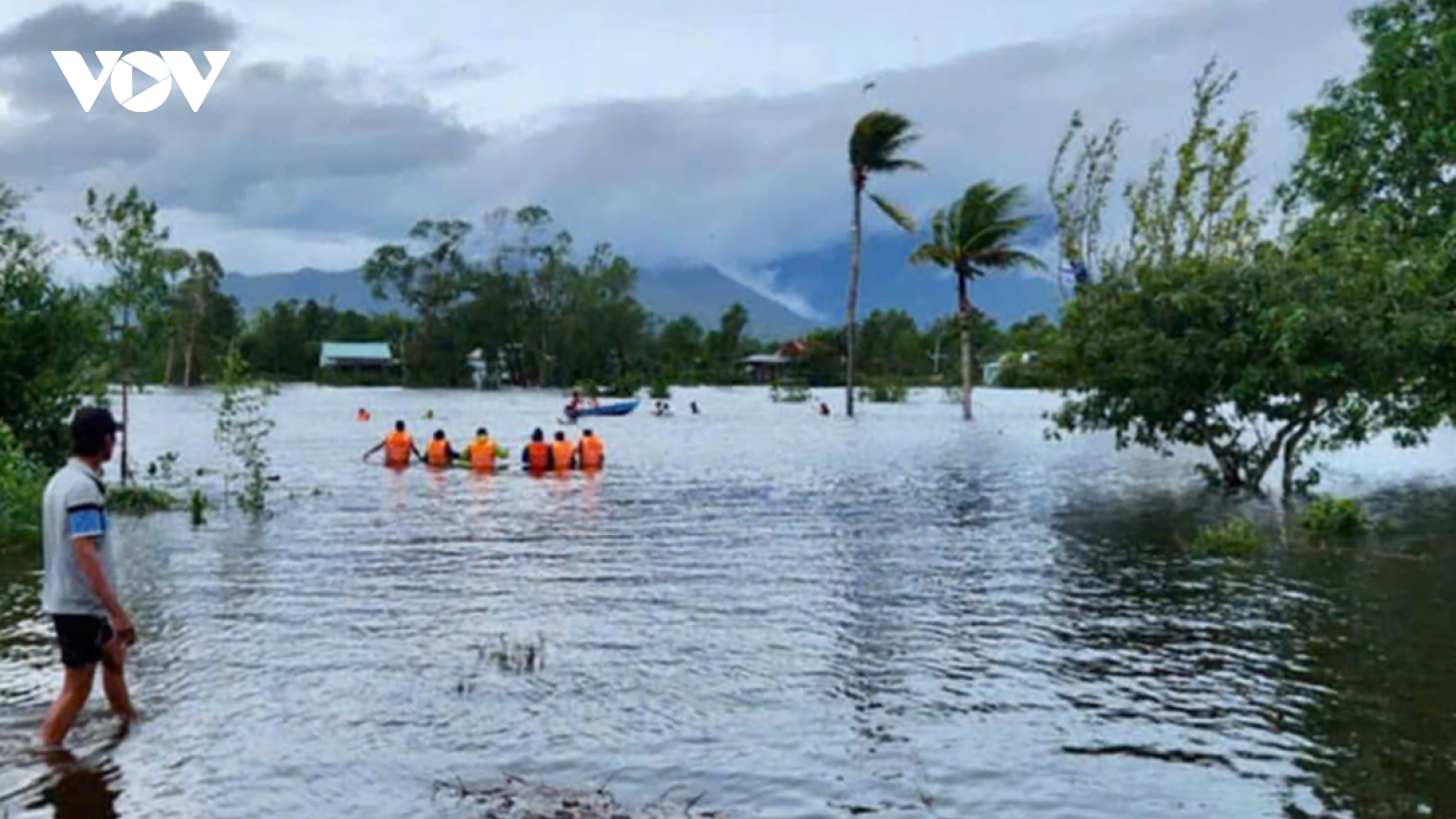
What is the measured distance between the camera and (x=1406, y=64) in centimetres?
2180

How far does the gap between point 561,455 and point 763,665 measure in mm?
19217

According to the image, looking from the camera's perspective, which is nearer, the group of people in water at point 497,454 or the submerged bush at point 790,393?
the group of people in water at point 497,454

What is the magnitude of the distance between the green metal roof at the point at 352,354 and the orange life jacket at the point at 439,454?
10929 cm

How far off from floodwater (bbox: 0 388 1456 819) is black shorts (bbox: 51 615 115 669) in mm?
686

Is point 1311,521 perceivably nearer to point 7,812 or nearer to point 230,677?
point 230,677

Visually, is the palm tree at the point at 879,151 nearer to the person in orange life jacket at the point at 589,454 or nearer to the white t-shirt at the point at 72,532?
the person in orange life jacket at the point at 589,454

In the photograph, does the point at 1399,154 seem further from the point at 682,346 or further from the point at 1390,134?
the point at 682,346

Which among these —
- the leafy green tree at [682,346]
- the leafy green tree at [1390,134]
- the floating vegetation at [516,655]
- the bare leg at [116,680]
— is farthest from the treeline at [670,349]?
the bare leg at [116,680]

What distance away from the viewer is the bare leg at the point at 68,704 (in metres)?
7.39

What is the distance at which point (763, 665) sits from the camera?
1023 centimetres

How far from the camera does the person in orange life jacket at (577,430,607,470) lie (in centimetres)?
2992

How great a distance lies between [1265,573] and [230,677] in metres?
11.8

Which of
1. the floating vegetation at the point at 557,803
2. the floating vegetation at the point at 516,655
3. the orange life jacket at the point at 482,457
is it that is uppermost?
the orange life jacket at the point at 482,457

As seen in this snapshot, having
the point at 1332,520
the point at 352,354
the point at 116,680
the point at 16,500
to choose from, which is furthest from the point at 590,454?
the point at 352,354
